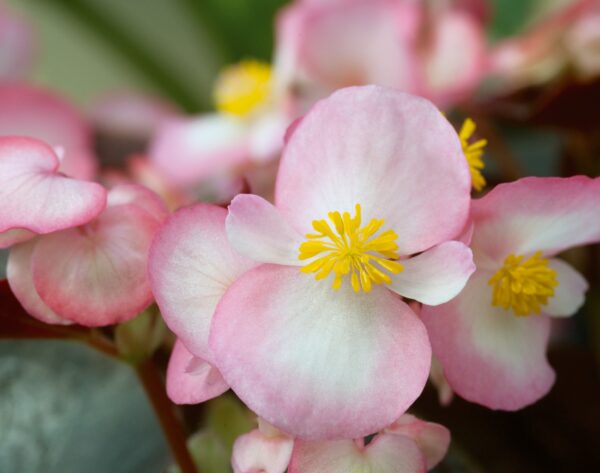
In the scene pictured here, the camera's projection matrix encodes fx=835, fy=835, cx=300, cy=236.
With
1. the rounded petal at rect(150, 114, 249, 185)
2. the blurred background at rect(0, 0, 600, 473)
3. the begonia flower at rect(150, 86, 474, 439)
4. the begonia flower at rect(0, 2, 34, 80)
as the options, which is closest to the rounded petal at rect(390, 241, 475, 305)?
the begonia flower at rect(150, 86, 474, 439)

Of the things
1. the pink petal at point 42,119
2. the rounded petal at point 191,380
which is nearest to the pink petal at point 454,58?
the pink petal at point 42,119

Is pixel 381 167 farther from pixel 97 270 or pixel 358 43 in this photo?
pixel 358 43

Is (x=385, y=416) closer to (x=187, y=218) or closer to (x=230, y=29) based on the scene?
(x=187, y=218)

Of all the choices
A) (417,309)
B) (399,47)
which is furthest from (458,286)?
(399,47)

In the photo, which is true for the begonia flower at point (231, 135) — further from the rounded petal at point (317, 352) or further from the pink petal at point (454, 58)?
the rounded petal at point (317, 352)

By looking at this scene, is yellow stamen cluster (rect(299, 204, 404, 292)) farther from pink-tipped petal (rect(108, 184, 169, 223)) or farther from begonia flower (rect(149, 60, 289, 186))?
begonia flower (rect(149, 60, 289, 186))
